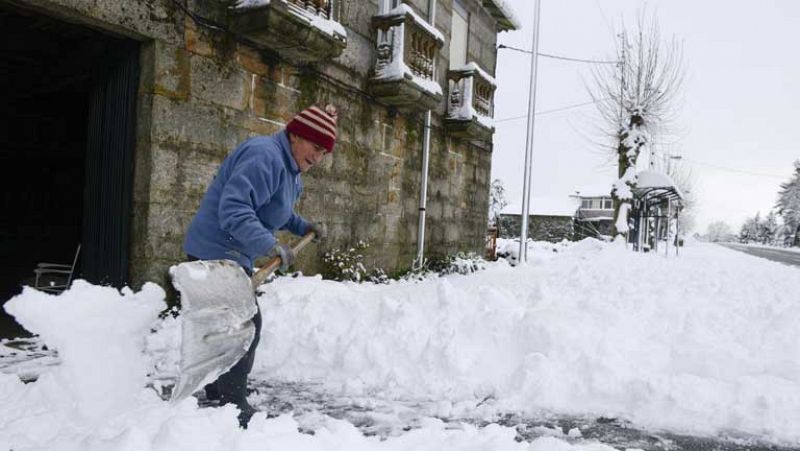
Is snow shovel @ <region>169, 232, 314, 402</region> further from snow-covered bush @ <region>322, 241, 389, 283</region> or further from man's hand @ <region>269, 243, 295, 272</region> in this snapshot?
snow-covered bush @ <region>322, 241, 389, 283</region>

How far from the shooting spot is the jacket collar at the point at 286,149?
272 cm

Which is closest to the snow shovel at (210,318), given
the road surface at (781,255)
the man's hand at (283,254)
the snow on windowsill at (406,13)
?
the man's hand at (283,254)

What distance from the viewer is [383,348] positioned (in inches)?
145

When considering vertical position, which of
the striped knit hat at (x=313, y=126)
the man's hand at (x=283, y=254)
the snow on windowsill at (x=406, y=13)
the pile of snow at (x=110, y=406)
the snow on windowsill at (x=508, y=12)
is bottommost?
the pile of snow at (x=110, y=406)

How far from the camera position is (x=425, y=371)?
353cm

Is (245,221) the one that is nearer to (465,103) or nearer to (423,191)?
(423,191)

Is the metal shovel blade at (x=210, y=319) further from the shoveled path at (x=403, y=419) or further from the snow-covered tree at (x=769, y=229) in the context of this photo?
the snow-covered tree at (x=769, y=229)

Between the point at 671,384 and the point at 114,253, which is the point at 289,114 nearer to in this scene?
the point at 114,253

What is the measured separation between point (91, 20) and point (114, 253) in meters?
1.98

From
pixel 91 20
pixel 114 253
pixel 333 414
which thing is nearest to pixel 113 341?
pixel 333 414

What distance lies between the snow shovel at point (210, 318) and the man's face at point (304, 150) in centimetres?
71

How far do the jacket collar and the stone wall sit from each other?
2.20 meters

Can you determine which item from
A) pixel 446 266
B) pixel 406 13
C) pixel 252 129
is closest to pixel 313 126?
pixel 252 129

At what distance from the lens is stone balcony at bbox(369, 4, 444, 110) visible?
723cm
